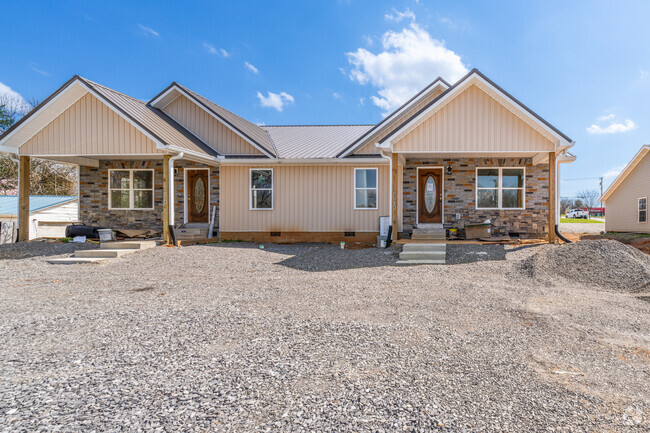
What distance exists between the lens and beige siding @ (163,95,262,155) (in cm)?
1416

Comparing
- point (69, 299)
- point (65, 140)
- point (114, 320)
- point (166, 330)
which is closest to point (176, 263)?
point (69, 299)

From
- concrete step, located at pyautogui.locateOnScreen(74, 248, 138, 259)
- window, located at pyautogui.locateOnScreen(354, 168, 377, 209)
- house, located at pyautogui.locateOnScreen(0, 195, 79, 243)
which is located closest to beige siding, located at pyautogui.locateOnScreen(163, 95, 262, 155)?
window, located at pyautogui.locateOnScreen(354, 168, 377, 209)

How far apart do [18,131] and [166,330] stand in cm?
1112

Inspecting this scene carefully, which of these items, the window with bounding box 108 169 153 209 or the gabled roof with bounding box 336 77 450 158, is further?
→ the window with bounding box 108 169 153 209

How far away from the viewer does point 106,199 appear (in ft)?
47.8

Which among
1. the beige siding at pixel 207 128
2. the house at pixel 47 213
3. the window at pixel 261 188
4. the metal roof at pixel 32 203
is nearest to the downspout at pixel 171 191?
the beige siding at pixel 207 128

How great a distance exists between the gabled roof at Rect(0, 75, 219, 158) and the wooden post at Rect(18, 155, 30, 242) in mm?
711

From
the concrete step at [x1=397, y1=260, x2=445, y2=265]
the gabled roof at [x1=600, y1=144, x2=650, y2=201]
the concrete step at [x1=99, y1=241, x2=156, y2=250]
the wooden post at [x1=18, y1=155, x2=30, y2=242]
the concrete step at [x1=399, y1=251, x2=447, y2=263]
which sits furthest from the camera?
the gabled roof at [x1=600, y1=144, x2=650, y2=201]

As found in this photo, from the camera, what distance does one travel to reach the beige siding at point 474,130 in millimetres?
10836

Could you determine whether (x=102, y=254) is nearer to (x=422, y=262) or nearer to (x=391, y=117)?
(x=422, y=262)

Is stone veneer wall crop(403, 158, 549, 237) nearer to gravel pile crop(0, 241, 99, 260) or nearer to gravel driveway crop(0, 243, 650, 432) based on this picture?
gravel driveway crop(0, 243, 650, 432)

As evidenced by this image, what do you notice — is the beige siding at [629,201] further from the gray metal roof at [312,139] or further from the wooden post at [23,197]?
the wooden post at [23,197]

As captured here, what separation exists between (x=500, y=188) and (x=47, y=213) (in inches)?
850

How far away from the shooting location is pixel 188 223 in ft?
46.6
